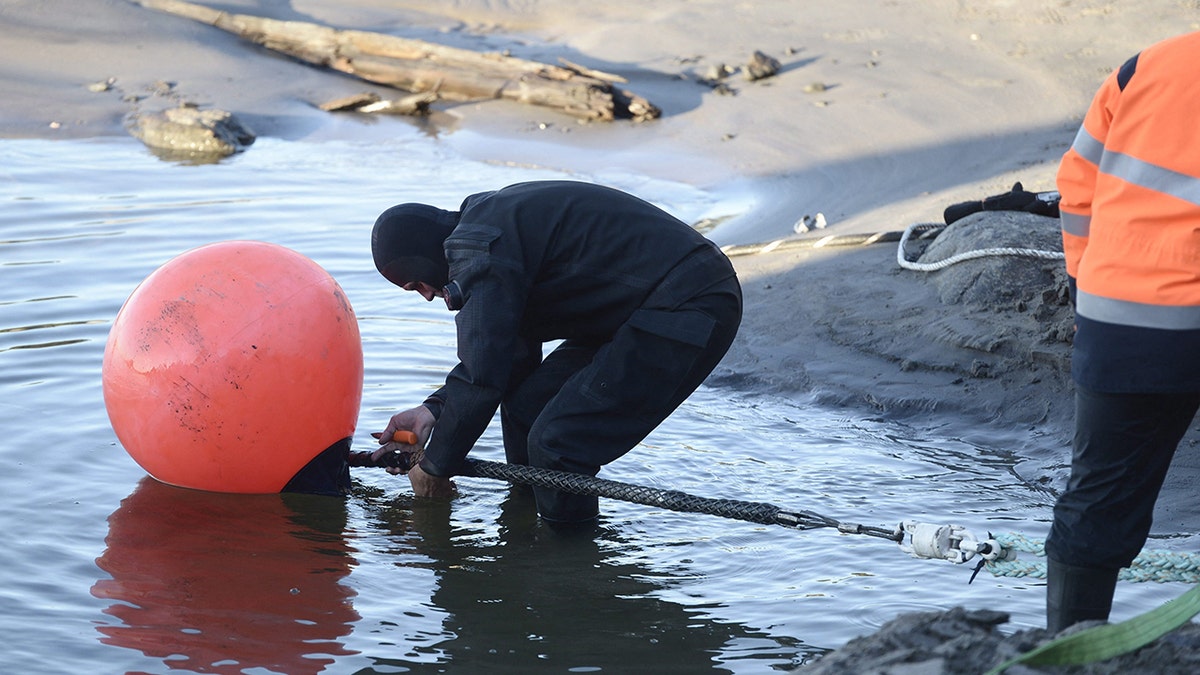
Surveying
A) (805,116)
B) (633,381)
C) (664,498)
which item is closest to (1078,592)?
(664,498)

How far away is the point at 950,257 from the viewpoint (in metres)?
7.59

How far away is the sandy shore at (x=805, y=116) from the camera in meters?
6.99

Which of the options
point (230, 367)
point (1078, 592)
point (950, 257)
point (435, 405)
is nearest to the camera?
point (1078, 592)

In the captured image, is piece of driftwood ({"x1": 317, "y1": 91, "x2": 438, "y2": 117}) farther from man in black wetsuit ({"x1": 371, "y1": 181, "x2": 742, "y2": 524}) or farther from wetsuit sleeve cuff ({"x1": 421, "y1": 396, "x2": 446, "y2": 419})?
man in black wetsuit ({"x1": 371, "y1": 181, "x2": 742, "y2": 524})

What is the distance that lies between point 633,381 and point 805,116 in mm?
8563

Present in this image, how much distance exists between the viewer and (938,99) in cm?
1263

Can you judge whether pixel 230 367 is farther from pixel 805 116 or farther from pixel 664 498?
pixel 805 116

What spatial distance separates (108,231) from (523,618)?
258 inches

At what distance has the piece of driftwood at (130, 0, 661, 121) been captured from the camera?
13.7m

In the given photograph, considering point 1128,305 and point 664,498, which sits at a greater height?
point 1128,305

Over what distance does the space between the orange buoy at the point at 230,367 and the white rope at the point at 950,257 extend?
12.9ft

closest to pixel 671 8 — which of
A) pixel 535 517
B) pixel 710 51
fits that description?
pixel 710 51

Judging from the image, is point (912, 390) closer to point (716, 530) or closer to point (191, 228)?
point (716, 530)

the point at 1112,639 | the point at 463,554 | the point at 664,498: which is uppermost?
the point at 1112,639
